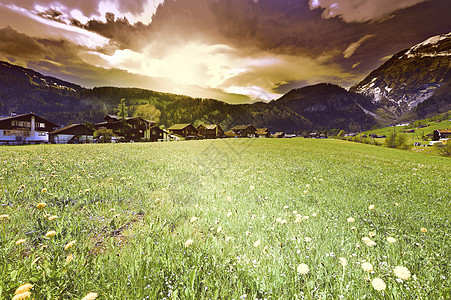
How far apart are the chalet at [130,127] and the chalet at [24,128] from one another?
648 inches

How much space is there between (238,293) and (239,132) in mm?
113228

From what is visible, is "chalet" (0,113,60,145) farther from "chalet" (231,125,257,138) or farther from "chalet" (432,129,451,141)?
"chalet" (432,129,451,141)

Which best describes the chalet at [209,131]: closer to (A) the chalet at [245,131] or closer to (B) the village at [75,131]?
(B) the village at [75,131]

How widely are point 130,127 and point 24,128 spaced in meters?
30.7

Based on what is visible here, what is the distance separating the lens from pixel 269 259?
7.97 feet

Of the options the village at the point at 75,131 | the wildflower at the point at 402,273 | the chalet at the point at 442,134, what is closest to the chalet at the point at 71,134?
the village at the point at 75,131

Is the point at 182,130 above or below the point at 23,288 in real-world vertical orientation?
above

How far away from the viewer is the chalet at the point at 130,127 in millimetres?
68062

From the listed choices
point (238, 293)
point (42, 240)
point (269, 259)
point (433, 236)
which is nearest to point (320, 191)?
point (433, 236)

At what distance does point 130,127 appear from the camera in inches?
2763

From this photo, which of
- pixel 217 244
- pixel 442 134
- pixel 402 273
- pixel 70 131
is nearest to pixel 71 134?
pixel 70 131

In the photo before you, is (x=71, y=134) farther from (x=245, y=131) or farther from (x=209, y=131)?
(x=245, y=131)

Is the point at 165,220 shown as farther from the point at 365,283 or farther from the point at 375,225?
the point at 375,225

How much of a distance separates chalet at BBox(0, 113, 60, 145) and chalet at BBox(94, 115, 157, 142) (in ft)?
54.0
